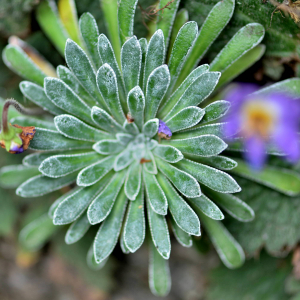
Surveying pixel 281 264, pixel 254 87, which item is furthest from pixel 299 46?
pixel 281 264

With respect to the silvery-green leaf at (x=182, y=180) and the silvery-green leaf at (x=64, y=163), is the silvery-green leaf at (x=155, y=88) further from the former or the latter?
the silvery-green leaf at (x=64, y=163)

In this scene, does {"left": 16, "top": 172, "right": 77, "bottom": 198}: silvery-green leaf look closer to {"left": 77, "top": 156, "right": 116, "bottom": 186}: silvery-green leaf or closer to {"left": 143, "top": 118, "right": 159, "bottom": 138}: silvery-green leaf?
{"left": 77, "top": 156, "right": 116, "bottom": 186}: silvery-green leaf

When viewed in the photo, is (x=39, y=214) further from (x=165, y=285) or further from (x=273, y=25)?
(x=273, y=25)

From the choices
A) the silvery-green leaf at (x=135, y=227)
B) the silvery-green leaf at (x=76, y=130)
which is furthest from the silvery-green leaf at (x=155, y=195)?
the silvery-green leaf at (x=76, y=130)

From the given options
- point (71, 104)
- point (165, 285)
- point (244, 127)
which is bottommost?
point (165, 285)

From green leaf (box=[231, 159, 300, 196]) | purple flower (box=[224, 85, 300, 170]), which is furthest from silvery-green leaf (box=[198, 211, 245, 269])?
purple flower (box=[224, 85, 300, 170])
